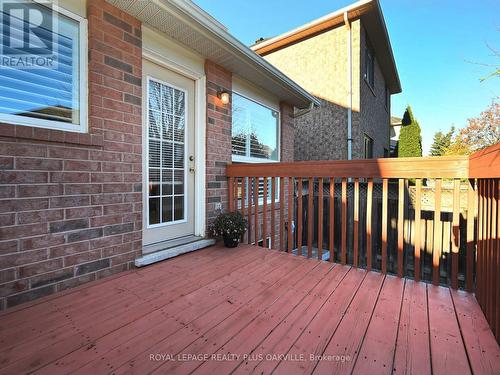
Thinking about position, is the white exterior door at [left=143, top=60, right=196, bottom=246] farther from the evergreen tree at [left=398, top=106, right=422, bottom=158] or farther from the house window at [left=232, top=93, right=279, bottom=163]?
the evergreen tree at [left=398, top=106, right=422, bottom=158]

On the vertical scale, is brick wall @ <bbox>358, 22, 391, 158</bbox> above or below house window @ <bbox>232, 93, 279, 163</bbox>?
above

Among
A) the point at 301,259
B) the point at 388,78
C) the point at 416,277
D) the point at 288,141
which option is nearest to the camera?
the point at 416,277

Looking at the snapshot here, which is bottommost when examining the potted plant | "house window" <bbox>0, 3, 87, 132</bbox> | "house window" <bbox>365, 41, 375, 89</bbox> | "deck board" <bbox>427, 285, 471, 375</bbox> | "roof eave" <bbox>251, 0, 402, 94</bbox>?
"deck board" <bbox>427, 285, 471, 375</bbox>

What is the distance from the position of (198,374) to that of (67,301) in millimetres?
1234

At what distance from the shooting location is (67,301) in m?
1.75

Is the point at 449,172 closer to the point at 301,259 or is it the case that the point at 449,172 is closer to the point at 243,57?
the point at 301,259

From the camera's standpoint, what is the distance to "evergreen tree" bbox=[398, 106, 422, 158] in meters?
10.8

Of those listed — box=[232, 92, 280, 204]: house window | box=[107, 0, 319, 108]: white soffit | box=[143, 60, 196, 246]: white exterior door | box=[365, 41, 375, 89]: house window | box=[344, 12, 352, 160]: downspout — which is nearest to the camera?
box=[107, 0, 319, 108]: white soffit

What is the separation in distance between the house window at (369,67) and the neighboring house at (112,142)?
17.9 ft

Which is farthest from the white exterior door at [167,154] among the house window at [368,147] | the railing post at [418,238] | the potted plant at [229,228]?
the house window at [368,147]

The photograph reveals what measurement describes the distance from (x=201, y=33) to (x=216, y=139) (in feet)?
4.01

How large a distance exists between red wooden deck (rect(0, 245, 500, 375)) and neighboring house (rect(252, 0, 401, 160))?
5178 millimetres

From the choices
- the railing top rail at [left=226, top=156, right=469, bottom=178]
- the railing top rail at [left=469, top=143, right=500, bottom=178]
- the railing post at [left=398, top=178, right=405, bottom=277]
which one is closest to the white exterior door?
the railing top rail at [left=226, top=156, right=469, bottom=178]

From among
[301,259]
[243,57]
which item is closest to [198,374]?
[301,259]
